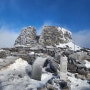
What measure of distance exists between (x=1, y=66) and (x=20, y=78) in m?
3.17

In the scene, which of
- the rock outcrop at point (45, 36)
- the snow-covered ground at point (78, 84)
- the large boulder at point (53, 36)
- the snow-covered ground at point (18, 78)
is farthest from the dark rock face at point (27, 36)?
the snow-covered ground at point (78, 84)

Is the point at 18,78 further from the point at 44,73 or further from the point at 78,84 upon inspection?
A: the point at 78,84

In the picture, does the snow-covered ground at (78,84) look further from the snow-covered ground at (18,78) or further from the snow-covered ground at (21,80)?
the snow-covered ground at (18,78)

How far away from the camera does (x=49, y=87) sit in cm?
1644

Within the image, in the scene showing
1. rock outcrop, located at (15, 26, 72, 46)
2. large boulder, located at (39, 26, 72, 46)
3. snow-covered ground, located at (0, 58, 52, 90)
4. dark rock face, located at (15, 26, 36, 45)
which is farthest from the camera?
dark rock face, located at (15, 26, 36, 45)

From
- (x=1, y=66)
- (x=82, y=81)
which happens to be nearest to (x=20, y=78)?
(x=1, y=66)

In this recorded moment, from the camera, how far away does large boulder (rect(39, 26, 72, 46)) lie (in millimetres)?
52656

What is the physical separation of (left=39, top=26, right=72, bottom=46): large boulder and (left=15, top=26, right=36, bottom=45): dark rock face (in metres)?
2.63

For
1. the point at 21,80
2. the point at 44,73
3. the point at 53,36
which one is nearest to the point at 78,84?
the point at 44,73

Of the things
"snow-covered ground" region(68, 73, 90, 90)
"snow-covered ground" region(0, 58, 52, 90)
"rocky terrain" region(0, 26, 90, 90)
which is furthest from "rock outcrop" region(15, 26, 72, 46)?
"snow-covered ground" region(68, 73, 90, 90)

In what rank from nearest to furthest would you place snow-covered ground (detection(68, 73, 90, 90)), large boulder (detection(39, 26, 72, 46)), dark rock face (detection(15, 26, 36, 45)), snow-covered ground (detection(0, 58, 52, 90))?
snow-covered ground (detection(0, 58, 52, 90)) → snow-covered ground (detection(68, 73, 90, 90)) → large boulder (detection(39, 26, 72, 46)) → dark rock face (detection(15, 26, 36, 45))

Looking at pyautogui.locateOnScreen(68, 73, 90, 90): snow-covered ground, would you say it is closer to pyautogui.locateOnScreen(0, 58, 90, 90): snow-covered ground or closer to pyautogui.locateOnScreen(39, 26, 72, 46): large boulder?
pyautogui.locateOnScreen(0, 58, 90, 90): snow-covered ground

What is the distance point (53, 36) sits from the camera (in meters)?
54.5

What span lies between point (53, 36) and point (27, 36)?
20.6ft
